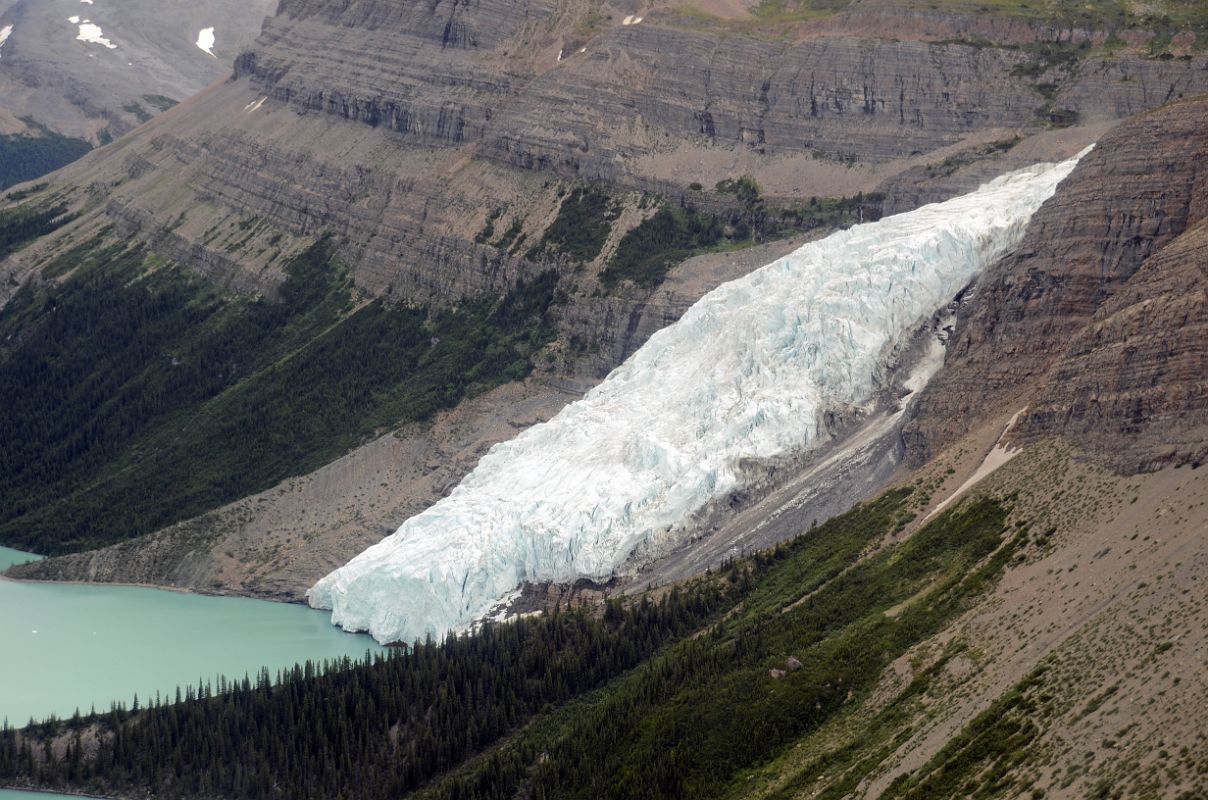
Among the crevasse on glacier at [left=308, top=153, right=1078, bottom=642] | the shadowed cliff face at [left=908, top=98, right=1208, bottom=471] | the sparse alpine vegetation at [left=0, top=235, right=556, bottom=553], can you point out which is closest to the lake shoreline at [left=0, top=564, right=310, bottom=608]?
the crevasse on glacier at [left=308, top=153, right=1078, bottom=642]

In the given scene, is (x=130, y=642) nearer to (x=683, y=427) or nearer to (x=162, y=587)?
(x=162, y=587)

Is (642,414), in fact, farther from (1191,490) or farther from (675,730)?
(1191,490)

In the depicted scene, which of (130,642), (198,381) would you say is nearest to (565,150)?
(198,381)

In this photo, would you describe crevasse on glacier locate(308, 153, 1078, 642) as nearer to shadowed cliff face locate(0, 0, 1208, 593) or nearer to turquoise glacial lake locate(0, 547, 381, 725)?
turquoise glacial lake locate(0, 547, 381, 725)

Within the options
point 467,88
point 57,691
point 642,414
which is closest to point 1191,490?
point 642,414

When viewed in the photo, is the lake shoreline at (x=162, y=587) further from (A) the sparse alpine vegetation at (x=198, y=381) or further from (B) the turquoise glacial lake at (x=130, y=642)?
(A) the sparse alpine vegetation at (x=198, y=381)
